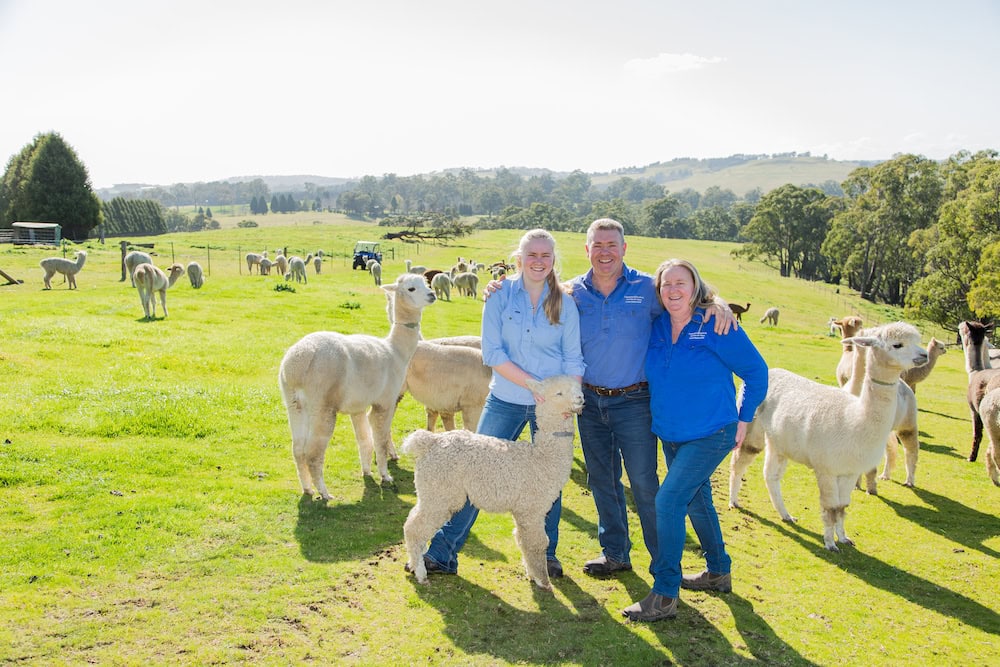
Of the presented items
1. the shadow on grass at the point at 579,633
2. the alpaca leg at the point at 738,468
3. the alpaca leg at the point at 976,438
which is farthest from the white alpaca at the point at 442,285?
the shadow on grass at the point at 579,633

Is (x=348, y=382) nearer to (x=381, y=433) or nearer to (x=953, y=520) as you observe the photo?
(x=381, y=433)

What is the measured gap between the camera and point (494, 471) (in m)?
4.86

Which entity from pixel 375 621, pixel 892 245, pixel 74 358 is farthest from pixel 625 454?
pixel 892 245

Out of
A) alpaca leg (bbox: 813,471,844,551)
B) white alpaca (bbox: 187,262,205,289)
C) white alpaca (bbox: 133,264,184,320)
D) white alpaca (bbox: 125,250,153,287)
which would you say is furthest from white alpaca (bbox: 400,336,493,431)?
white alpaca (bbox: 187,262,205,289)

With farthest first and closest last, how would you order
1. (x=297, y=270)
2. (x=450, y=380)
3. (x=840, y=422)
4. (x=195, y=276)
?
1. (x=297, y=270)
2. (x=195, y=276)
3. (x=450, y=380)
4. (x=840, y=422)

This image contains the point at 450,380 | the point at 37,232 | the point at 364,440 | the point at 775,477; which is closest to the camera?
the point at 775,477

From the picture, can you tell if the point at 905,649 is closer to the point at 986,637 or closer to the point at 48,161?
the point at 986,637

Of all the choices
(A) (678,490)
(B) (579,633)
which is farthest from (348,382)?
(A) (678,490)

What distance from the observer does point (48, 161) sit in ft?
167

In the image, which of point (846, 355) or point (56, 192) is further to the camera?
point (56, 192)

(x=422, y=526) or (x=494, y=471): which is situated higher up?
(x=494, y=471)

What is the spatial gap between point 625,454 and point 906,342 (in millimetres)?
3449

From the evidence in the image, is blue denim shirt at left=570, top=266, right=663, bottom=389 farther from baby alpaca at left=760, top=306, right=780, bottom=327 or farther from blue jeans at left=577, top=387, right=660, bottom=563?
baby alpaca at left=760, top=306, right=780, bottom=327

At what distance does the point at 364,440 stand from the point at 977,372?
10383mm
